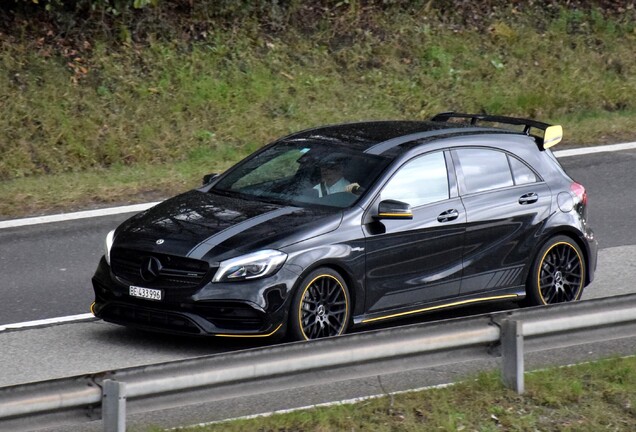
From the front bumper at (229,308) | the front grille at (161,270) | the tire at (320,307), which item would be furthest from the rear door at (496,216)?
the front grille at (161,270)

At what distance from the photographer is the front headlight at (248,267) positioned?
28.7 feet

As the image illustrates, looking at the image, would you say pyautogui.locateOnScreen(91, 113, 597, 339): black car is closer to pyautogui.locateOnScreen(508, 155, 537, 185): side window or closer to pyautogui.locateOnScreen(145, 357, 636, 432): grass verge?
pyautogui.locateOnScreen(508, 155, 537, 185): side window

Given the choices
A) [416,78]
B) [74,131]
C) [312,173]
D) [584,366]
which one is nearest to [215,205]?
[312,173]

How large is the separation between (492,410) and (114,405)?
2.42 meters

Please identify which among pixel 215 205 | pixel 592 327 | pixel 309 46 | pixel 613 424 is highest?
pixel 309 46

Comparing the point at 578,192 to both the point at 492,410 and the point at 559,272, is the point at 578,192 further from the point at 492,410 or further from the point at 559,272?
the point at 492,410

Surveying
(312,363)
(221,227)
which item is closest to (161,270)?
(221,227)

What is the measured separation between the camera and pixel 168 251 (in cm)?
893

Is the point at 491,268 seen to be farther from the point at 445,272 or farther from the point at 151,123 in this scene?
the point at 151,123

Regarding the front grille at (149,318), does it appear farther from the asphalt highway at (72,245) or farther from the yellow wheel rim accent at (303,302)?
the asphalt highway at (72,245)

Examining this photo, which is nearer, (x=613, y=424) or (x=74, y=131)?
(x=613, y=424)

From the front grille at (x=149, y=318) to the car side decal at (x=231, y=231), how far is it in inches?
18.3

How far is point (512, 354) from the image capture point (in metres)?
7.77

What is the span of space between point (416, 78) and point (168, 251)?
35.5 feet
